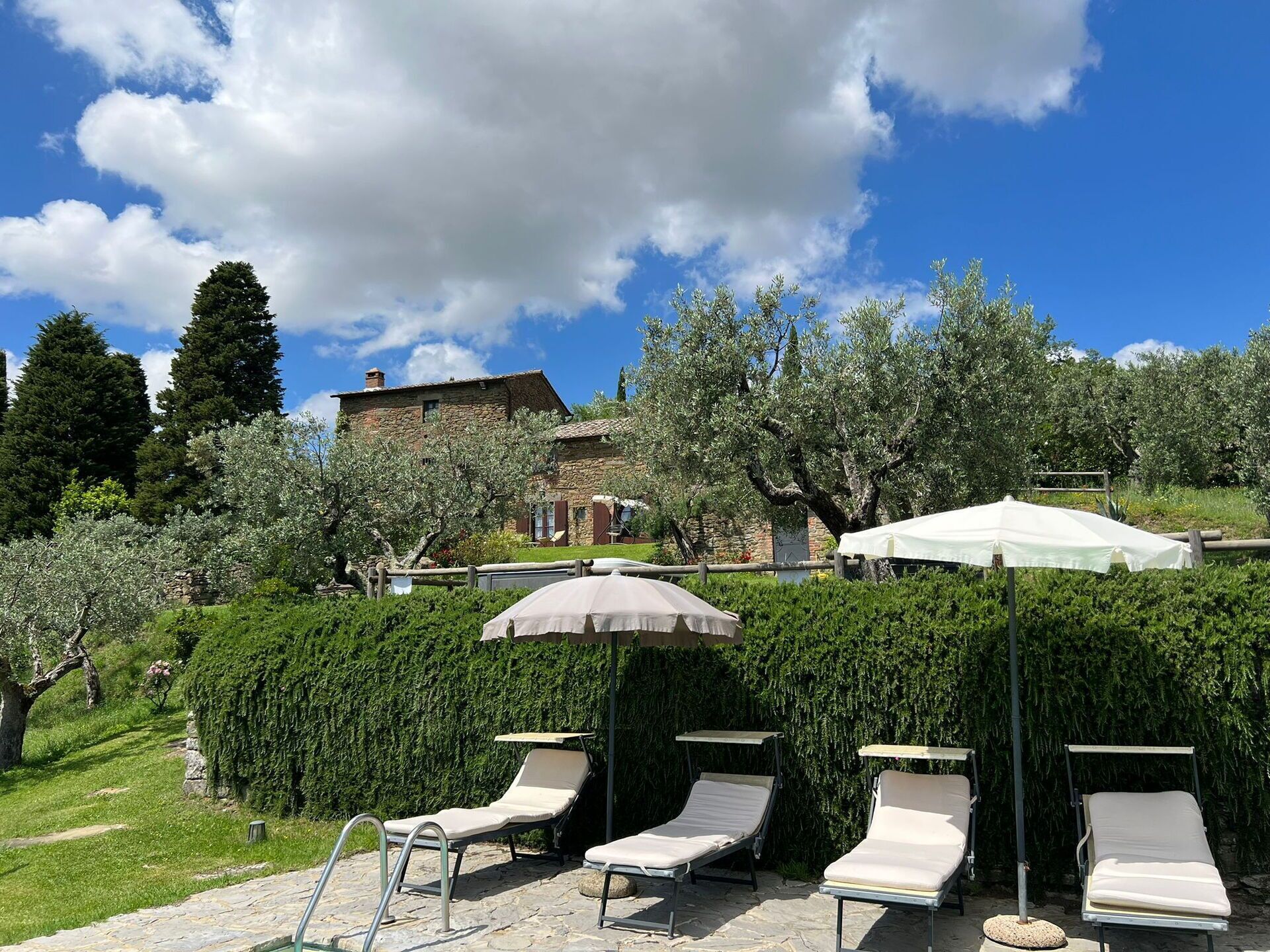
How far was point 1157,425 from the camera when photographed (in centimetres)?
2592

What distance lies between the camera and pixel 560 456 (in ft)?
100

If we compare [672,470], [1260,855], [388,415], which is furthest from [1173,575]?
[388,415]

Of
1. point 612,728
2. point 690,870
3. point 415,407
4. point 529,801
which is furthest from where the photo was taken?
point 415,407

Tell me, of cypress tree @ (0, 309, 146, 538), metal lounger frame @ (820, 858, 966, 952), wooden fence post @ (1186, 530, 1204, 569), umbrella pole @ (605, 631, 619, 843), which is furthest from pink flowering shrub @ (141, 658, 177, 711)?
wooden fence post @ (1186, 530, 1204, 569)

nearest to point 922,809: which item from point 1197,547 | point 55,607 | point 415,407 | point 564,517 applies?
point 1197,547

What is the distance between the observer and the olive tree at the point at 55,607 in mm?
13055

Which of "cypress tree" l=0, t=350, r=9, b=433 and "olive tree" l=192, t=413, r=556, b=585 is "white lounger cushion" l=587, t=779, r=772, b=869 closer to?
"olive tree" l=192, t=413, r=556, b=585

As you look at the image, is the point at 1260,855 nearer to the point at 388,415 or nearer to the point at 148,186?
the point at 148,186

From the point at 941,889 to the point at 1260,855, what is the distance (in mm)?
2466

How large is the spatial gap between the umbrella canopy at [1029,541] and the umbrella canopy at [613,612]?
47.7 inches

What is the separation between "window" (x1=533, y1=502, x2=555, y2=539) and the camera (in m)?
30.6

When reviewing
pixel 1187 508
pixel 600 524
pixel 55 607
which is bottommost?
pixel 55 607

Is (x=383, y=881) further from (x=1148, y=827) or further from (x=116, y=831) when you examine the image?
(x=116, y=831)

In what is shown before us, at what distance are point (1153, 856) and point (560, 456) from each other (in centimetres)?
2696
